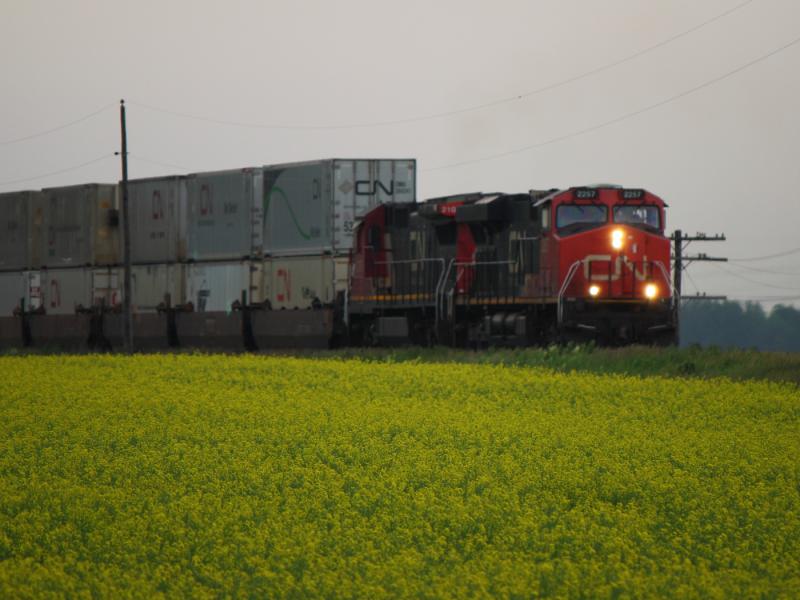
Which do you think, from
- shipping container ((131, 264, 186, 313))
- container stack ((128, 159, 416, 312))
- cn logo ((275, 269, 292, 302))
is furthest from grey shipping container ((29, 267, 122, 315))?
cn logo ((275, 269, 292, 302))

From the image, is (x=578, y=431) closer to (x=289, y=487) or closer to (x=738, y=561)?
(x=289, y=487)

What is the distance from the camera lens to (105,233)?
41.8 metres

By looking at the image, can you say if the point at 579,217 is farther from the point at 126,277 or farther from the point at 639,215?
the point at 126,277

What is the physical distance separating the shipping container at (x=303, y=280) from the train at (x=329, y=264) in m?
0.05

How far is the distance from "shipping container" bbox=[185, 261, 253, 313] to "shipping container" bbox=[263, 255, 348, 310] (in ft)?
2.71

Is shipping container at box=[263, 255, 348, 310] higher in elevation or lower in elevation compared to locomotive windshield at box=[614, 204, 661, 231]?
lower

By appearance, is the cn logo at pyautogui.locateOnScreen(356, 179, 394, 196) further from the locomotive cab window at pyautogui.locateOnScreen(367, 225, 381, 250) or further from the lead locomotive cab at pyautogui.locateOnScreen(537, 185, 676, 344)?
the lead locomotive cab at pyautogui.locateOnScreen(537, 185, 676, 344)

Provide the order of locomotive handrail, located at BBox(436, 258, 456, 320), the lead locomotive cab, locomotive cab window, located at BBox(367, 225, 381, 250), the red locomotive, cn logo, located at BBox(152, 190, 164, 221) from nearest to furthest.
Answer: the lead locomotive cab, the red locomotive, locomotive handrail, located at BBox(436, 258, 456, 320), locomotive cab window, located at BBox(367, 225, 381, 250), cn logo, located at BBox(152, 190, 164, 221)

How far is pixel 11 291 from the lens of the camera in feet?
147

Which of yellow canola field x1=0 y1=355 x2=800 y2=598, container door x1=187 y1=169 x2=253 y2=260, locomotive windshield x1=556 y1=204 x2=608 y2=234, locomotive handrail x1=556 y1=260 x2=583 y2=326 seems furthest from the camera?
container door x1=187 y1=169 x2=253 y2=260

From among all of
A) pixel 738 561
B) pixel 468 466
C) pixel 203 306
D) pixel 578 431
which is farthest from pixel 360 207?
pixel 738 561

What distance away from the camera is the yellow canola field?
7.54m

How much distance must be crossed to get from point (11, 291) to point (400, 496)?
37651mm

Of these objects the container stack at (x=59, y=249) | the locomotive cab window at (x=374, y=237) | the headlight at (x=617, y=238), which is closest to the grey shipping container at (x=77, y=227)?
the container stack at (x=59, y=249)
